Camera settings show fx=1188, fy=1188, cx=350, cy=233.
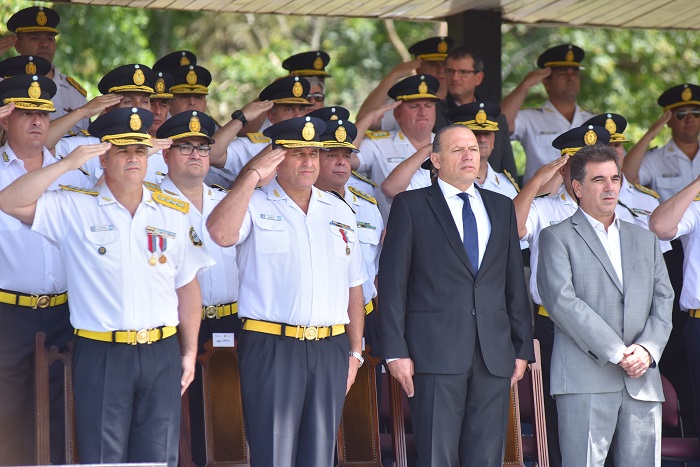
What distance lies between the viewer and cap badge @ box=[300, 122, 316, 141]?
5.35m

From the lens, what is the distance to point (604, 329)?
17.0ft

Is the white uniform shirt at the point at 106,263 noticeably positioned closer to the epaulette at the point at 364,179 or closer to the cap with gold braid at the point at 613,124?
the epaulette at the point at 364,179

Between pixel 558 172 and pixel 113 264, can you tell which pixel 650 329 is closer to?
pixel 558 172

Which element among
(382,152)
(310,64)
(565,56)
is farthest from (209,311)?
(565,56)

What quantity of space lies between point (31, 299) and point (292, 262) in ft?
4.12

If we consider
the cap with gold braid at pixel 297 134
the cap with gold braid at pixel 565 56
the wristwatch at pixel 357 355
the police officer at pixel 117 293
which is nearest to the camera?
the police officer at pixel 117 293

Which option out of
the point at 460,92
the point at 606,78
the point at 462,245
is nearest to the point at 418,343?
the point at 462,245

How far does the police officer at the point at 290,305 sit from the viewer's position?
511 cm

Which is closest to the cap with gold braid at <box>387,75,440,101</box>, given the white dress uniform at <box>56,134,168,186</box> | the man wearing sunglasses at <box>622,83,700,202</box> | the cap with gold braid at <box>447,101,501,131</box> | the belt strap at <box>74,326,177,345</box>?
the cap with gold braid at <box>447,101,501,131</box>

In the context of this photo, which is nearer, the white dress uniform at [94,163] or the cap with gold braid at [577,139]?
the white dress uniform at [94,163]

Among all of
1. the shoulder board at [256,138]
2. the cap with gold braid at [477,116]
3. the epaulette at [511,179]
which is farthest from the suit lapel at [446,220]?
the shoulder board at [256,138]

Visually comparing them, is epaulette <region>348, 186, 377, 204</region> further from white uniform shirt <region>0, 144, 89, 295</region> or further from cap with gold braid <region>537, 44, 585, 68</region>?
cap with gold braid <region>537, 44, 585, 68</region>

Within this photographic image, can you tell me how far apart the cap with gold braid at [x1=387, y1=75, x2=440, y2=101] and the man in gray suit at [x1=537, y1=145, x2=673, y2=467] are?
1693 mm

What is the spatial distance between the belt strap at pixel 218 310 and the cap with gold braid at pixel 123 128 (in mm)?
1156
